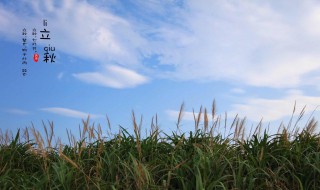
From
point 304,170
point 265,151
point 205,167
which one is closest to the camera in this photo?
point 205,167

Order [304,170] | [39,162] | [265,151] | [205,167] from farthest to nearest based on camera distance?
1. [39,162]
2. [265,151]
3. [304,170]
4. [205,167]

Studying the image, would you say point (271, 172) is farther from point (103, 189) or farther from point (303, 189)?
point (103, 189)

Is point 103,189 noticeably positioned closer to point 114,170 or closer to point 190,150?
point 114,170

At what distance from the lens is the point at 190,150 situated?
6004mm

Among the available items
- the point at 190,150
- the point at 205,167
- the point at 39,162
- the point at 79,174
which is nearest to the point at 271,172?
the point at 205,167

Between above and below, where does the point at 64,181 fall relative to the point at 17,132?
below

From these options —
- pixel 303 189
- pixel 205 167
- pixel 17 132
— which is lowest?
pixel 303 189

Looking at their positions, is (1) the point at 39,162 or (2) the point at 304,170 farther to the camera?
(1) the point at 39,162

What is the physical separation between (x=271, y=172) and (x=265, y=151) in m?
0.58

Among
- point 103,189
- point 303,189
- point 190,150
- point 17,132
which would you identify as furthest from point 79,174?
point 303,189

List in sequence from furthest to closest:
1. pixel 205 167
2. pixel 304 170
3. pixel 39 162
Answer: pixel 39 162, pixel 304 170, pixel 205 167

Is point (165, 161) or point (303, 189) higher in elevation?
point (165, 161)

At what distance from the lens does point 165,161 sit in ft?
19.1

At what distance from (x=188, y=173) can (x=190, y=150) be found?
0.82 meters
